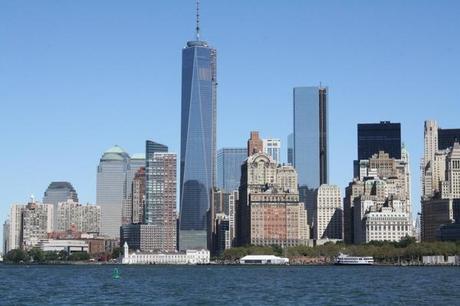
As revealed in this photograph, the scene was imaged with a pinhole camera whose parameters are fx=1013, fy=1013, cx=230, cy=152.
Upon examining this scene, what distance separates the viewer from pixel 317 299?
98750 millimetres

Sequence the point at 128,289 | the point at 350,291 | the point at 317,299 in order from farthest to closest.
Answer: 1. the point at 128,289
2. the point at 350,291
3. the point at 317,299

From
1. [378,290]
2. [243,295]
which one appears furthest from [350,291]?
[243,295]

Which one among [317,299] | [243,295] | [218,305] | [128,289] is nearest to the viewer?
[218,305]

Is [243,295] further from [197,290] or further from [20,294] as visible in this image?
[20,294]

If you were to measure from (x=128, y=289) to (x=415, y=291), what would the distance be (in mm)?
33864

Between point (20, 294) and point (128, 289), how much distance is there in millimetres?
15887

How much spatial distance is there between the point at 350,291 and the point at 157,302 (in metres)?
28.2

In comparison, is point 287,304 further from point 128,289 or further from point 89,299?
point 128,289

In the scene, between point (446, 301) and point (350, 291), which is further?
point (350, 291)

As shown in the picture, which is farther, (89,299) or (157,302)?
(89,299)

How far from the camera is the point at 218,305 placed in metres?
89.8

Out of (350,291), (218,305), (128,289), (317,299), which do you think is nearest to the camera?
(218,305)

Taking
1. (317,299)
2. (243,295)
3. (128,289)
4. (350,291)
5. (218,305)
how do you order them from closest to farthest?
(218,305)
(317,299)
(243,295)
(350,291)
(128,289)

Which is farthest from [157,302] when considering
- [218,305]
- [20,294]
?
[20,294]
